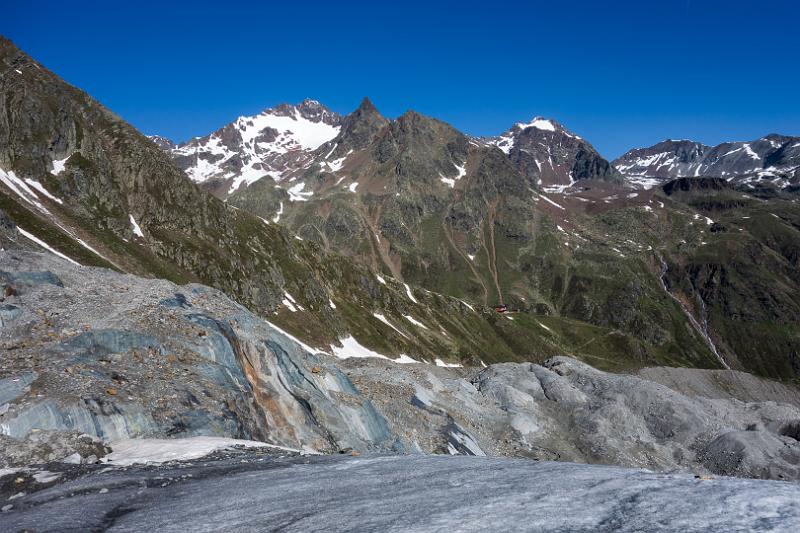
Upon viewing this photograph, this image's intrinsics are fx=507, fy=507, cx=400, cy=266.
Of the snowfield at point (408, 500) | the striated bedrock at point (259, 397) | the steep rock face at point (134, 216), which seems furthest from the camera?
the steep rock face at point (134, 216)

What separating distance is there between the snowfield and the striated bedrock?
5592 millimetres

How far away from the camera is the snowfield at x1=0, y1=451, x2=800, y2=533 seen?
423 inches

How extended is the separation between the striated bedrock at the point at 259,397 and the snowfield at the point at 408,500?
5.59 meters

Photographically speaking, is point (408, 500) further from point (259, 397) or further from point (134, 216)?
point (134, 216)

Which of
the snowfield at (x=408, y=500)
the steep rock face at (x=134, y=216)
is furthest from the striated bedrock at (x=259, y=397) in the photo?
the steep rock face at (x=134, y=216)

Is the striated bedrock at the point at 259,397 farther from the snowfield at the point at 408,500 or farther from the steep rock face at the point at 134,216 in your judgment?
the steep rock face at the point at 134,216

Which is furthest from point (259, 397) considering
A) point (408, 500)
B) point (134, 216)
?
point (134, 216)

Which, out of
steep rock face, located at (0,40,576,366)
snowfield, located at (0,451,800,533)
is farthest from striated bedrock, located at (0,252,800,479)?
steep rock face, located at (0,40,576,366)

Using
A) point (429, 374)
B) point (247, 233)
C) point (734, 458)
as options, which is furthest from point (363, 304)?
point (734, 458)

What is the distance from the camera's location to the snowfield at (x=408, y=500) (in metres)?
10.7

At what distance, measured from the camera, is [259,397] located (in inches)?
1208

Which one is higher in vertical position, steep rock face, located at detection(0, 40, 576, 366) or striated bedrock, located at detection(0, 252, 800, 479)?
steep rock face, located at detection(0, 40, 576, 366)

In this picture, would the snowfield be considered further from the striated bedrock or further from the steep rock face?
the steep rock face

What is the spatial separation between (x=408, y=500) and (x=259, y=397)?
19.6m
